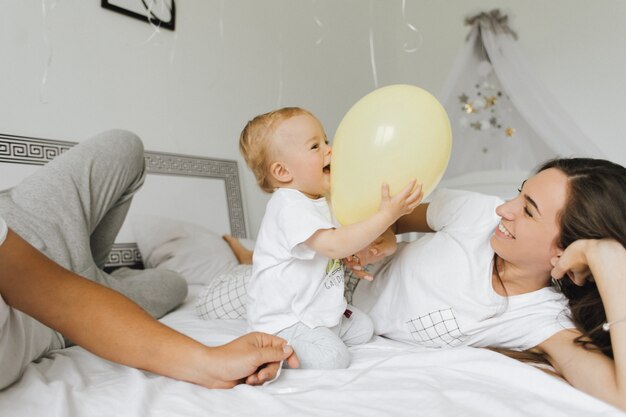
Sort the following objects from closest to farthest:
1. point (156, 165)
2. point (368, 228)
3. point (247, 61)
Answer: point (368, 228), point (156, 165), point (247, 61)

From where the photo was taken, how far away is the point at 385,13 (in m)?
3.88

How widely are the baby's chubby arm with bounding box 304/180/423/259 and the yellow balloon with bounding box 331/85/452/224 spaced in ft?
0.06

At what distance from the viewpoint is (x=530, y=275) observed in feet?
3.72

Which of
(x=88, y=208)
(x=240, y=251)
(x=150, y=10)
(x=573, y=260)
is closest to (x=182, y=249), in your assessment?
(x=240, y=251)

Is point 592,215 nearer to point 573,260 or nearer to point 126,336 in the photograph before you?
point 573,260

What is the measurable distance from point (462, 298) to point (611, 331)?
0.29 meters

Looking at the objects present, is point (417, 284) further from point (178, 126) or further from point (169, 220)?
point (178, 126)

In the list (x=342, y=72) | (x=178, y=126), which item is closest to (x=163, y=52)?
(x=178, y=126)

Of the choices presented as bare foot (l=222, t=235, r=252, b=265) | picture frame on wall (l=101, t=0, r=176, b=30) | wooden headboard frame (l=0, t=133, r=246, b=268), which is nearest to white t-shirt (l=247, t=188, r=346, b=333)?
bare foot (l=222, t=235, r=252, b=265)

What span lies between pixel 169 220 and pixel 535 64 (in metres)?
2.53

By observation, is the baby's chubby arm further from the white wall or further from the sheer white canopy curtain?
the sheer white canopy curtain

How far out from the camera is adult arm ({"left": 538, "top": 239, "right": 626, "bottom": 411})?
876 mm

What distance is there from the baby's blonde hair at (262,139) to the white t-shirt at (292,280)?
104 mm

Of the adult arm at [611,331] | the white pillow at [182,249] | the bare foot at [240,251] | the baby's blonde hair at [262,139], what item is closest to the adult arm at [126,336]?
the baby's blonde hair at [262,139]
